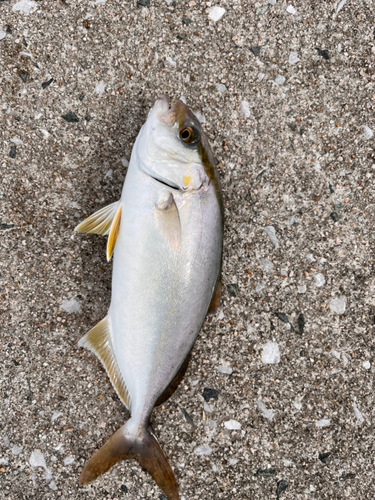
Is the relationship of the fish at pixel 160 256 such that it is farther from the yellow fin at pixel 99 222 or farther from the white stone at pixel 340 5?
the white stone at pixel 340 5

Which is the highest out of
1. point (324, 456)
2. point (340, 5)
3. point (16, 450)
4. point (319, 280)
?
point (340, 5)

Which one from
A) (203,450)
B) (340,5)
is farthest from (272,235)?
(340,5)

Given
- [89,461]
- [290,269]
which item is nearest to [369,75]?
[290,269]

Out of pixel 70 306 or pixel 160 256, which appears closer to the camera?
pixel 160 256

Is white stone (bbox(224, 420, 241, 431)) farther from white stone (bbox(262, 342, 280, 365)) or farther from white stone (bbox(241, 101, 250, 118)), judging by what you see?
white stone (bbox(241, 101, 250, 118))

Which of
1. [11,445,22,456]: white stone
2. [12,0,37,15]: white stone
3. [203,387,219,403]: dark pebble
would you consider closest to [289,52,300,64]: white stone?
[12,0,37,15]: white stone

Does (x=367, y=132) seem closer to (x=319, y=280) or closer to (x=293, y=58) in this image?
(x=293, y=58)
